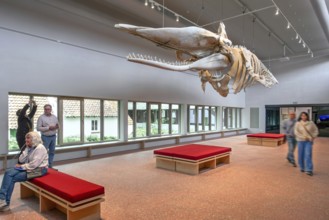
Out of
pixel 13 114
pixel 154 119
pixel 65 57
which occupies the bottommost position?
pixel 154 119

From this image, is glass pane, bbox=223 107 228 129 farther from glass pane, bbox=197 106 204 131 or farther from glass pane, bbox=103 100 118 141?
glass pane, bbox=103 100 118 141

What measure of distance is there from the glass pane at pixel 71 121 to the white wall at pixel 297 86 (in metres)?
12.8

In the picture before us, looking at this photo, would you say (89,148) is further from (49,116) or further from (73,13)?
(73,13)

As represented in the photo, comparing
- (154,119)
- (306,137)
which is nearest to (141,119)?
(154,119)

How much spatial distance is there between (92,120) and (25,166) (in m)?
4.79

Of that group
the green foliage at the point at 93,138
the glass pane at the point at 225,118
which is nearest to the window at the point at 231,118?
the glass pane at the point at 225,118

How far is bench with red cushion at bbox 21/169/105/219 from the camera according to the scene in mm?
2943

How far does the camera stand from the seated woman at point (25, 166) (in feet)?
11.0

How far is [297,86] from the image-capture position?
1486cm

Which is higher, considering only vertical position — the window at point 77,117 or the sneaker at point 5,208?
the window at point 77,117

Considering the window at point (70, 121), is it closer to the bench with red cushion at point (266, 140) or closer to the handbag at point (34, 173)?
the handbag at point (34, 173)

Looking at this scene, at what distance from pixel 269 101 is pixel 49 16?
14150 millimetres

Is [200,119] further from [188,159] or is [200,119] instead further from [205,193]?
[205,193]

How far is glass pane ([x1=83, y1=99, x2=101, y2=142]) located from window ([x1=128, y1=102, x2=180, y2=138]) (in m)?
1.45
